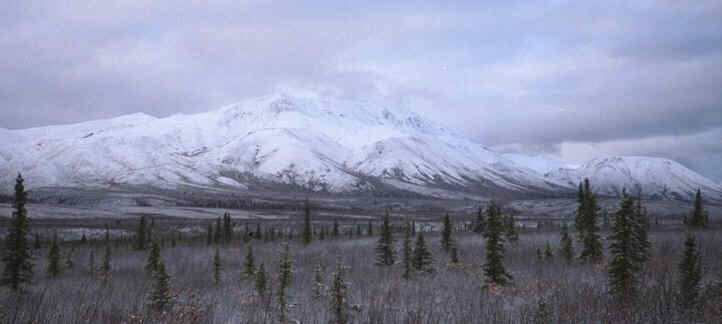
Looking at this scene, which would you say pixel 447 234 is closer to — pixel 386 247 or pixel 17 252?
pixel 386 247

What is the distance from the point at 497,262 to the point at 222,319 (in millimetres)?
11471

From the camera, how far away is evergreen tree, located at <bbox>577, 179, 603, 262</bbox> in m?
24.8

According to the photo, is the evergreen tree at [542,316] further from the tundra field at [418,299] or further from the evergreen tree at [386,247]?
the evergreen tree at [386,247]

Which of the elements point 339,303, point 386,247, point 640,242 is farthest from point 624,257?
point 386,247

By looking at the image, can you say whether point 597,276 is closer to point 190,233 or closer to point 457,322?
point 457,322

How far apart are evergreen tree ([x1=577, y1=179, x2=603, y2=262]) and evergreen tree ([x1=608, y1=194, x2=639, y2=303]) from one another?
9561 millimetres

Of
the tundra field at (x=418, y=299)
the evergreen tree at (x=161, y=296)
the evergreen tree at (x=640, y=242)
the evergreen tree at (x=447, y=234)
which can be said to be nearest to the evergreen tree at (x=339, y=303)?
the tundra field at (x=418, y=299)

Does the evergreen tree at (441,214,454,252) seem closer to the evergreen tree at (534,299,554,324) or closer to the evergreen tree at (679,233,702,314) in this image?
the evergreen tree at (679,233,702,314)

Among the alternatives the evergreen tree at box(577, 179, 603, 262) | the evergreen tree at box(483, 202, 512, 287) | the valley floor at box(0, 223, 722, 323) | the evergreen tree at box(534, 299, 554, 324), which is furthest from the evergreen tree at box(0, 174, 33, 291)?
the evergreen tree at box(577, 179, 603, 262)

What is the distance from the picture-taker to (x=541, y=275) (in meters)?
19.4

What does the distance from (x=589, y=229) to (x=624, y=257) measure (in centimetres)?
1376

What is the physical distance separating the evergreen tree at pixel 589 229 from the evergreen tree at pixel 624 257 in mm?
9561

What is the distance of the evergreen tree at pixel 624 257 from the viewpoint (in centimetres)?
1255

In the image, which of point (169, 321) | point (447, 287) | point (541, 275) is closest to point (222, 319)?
point (169, 321)
